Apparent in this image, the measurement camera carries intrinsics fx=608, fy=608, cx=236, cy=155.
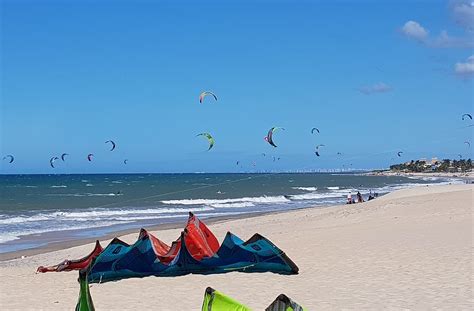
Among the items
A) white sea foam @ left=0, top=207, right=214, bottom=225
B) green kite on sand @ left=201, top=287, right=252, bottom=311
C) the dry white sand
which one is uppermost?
green kite on sand @ left=201, top=287, right=252, bottom=311

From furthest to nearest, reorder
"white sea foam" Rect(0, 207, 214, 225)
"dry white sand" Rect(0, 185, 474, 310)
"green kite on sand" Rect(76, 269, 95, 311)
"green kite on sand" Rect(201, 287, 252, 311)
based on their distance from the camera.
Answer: "white sea foam" Rect(0, 207, 214, 225), "dry white sand" Rect(0, 185, 474, 310), "green kite on sand" Rect(76, 269, 95, 311), "green kite on sand" Rect(201, 287, 252, 311)

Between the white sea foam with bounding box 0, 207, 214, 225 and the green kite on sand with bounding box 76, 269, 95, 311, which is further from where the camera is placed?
the white sea foam with bounding box 0, 207, 214, 225

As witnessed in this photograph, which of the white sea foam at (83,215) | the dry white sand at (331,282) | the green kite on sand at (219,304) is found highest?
the green kite on sand at (219,304)

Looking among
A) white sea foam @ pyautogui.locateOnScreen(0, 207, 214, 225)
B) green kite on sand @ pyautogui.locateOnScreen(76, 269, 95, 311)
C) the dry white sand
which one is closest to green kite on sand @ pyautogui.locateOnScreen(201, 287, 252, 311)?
green kite on sand @ pyautogui.locateOnScreen(76, 269, 95, 311)

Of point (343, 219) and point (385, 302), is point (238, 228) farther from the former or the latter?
point (385, 302)

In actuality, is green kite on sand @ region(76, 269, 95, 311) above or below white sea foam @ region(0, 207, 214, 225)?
above

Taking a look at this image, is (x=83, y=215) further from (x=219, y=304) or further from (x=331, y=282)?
(x=219, y=304)

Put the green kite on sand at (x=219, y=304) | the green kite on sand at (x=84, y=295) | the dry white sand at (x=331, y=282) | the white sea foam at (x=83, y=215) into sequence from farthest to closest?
the white sea foam at (x=83, y=215) → the dry white sand at (x=331, y=282) → the green kite on sand at (x=84, y=295) → the green kite on sand at (x=219, y=304)

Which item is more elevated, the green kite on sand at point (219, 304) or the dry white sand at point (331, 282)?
the green kite on sand at point (219, 304)

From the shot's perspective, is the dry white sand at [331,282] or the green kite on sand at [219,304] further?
the dry white sand at [331,282]

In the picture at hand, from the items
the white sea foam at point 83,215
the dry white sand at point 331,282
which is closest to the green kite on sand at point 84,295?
the dry white sand at point 331,282

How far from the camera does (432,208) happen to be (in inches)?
712

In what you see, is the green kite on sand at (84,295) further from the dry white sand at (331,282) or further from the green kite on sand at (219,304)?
the dry white sand at (331,282)

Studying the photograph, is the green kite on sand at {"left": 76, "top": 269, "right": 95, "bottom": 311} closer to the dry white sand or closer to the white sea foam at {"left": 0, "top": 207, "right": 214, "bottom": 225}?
the dry white sand
